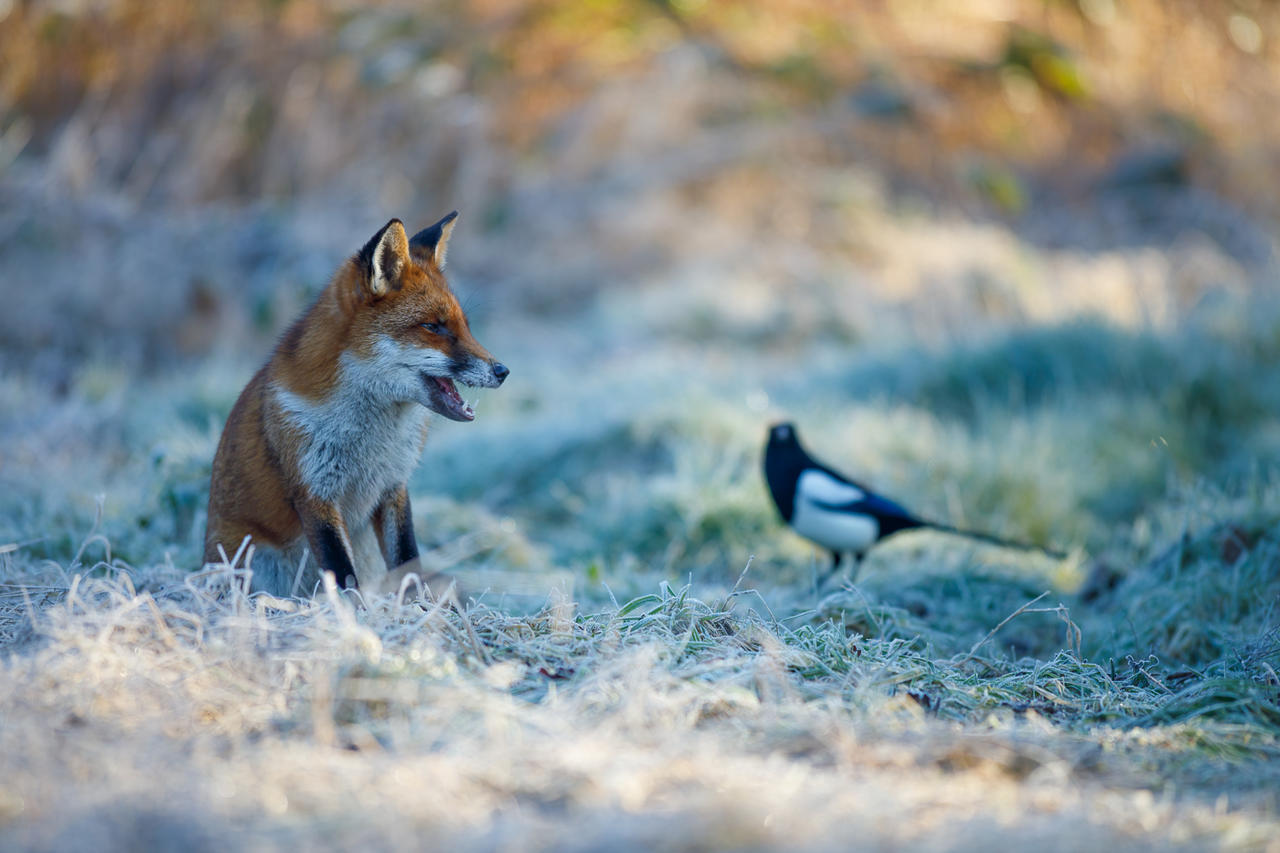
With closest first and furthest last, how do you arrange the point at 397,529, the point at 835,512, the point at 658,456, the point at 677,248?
1. the point at 397,529
2. the point at 835,512
3. the point at 658,456
4. the point at 677,248

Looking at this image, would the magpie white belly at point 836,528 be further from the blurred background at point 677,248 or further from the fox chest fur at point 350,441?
the fox chest fur at point 350,441

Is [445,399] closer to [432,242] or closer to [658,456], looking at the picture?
[432,242]

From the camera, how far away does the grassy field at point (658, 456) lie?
→ 7.02 ft

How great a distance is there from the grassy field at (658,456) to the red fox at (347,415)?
335mm

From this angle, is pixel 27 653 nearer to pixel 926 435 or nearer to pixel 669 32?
pixel 926 435

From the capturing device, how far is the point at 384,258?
11.1 ft

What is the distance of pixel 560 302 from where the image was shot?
11.5 metres

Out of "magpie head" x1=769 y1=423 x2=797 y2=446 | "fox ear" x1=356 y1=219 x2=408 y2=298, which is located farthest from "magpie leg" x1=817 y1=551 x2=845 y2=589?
"fox ear" x1=356 y1=219 x2=408 y2=298

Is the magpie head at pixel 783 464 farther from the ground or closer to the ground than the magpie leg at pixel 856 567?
farther from the ground

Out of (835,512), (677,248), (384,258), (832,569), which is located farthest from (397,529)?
(677,248)

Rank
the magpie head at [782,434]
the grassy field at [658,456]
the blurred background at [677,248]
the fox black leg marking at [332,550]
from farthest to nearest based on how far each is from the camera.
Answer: the blurred background at [677,248], the magpie head at [782,434], the fox black leg marking at [332,550], the grassy field at [658,456]

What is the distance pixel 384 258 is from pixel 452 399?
499mm

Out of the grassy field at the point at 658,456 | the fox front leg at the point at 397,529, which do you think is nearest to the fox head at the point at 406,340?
the fox front leg at the point at 397,529

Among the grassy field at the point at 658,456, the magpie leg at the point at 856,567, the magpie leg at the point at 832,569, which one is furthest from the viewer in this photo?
the magpie leg at the point at 856,567
